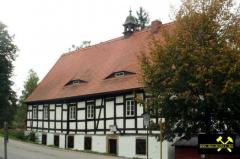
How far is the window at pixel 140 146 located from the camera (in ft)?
96.8

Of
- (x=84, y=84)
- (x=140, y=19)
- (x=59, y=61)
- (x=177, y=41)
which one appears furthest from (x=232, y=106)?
(x=140, y=19)

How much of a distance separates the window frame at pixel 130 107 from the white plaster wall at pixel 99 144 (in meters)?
3.19

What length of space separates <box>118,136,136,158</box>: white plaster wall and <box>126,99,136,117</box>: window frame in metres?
1.59

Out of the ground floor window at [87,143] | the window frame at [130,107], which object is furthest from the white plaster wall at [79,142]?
the window frame at [130,107]

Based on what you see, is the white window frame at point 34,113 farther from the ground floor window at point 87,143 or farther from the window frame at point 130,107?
the window frame at point 130,107

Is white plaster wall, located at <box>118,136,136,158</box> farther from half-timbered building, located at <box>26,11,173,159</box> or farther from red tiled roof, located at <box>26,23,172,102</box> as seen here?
red tiled roof, located at <box>26,23,172,102</box>

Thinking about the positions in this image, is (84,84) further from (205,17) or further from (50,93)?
(205,17)

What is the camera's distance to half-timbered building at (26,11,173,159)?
30.4 metres

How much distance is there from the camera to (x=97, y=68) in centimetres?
3725

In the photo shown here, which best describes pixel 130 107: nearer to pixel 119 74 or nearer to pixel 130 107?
pixel 130 107

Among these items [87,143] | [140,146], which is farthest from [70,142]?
[140,146]

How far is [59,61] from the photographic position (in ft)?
152

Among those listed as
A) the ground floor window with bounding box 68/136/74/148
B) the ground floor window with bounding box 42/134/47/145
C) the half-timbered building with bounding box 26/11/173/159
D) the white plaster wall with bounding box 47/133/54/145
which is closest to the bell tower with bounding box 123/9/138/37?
the half-timbered building with bounding box 26/11/173/159

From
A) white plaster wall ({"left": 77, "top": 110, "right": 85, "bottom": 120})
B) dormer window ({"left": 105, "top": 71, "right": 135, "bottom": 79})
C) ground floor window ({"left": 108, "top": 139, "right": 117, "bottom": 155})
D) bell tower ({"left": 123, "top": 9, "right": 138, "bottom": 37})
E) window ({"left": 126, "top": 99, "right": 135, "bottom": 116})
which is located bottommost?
ground floor window ({"left": 108, "top": 139, "right": 117, "bottom": 155})
